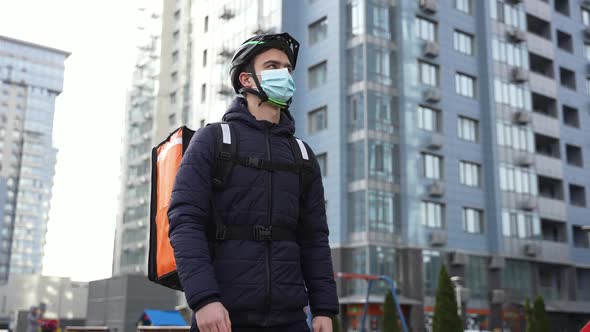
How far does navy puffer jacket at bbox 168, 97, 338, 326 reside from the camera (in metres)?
2.99

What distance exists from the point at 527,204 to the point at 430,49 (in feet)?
37.7

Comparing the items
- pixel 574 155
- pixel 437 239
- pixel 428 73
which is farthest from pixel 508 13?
pixel 437 239

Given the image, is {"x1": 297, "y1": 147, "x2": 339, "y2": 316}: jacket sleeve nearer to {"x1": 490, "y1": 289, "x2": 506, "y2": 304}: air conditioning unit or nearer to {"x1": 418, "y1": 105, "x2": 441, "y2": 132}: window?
{"x1": 418, "y1": 105, "x2": 441, "y2": 132}: window

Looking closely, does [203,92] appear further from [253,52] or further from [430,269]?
[253,52]

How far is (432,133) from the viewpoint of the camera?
1549 inches

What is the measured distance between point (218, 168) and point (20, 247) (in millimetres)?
139612

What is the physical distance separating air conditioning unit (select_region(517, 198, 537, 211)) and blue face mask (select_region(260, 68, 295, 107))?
40481mm

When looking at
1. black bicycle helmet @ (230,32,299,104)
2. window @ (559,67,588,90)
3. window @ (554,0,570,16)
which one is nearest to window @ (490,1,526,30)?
window @ (559,67,588,90)

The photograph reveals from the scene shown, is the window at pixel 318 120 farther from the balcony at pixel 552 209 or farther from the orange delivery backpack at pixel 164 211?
the orange delivery backpack at pixel 164 211

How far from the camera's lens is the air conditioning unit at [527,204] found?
4147cm

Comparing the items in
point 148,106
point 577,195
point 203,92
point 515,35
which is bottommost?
point 577,195

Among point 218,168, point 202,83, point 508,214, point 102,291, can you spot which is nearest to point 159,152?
point 218,168

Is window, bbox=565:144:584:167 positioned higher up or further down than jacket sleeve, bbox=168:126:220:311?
higher up

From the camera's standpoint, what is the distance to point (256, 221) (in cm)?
315
